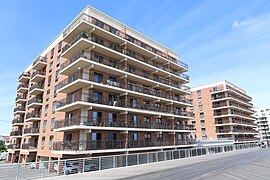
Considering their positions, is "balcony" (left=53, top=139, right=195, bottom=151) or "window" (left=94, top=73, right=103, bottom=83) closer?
"balcony" (left=53, top=139, right=195, bottom=151)

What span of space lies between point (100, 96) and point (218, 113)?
41.4 meters

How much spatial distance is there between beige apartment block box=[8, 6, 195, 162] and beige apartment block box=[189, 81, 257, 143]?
844 inches

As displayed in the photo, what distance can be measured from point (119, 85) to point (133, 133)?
681 centimetres

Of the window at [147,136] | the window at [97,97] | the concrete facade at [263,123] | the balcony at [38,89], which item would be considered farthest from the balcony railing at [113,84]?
the concrete facade at [263,123]

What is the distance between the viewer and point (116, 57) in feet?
83.7

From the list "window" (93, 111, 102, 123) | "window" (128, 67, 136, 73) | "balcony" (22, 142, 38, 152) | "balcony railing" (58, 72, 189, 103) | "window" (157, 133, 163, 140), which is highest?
"window" (128, 67, 136, 73)

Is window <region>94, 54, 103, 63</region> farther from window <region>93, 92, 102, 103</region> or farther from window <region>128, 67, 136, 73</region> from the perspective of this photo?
window <region>128, 67, 136, 73</region>

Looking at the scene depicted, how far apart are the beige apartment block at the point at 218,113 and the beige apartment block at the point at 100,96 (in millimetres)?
21438

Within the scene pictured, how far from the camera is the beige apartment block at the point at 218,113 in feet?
168

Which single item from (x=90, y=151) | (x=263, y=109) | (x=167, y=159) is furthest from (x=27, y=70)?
(x=263, y=109)

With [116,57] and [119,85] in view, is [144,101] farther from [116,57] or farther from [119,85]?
[116,57]

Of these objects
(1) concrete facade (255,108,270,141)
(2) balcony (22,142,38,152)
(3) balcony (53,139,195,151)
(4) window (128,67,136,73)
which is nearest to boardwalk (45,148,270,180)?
(3) balcony (53,139,195,151)

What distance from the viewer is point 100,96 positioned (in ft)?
75.0

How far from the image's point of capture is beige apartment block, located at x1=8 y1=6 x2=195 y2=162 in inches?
833
